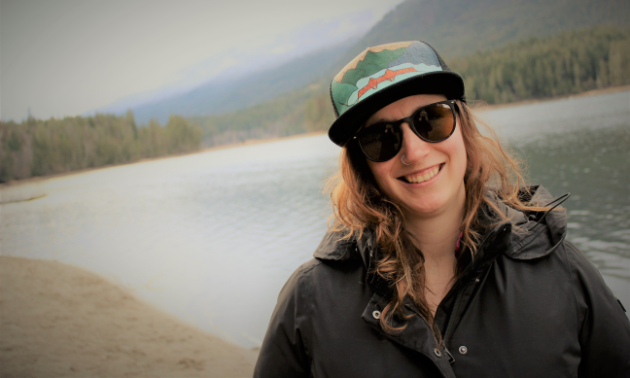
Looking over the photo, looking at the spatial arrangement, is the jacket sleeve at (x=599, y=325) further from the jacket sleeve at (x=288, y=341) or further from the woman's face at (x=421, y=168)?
the jacket sleeve at (x=288, y=341)

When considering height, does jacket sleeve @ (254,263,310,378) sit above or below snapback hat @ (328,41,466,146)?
below

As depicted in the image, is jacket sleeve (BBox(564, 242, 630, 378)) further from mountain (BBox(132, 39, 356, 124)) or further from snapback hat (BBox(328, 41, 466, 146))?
mountain (BBox(132, 39, 356, 124))

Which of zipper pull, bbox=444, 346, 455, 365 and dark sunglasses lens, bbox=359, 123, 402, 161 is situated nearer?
zipper pull, bbox=444, 346, 455, 365

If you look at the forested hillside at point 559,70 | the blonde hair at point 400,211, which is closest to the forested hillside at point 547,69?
the forested hillside at point 559,70

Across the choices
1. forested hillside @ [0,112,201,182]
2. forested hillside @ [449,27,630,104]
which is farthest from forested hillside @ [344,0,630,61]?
forested hillside @ [0,112,201,182]

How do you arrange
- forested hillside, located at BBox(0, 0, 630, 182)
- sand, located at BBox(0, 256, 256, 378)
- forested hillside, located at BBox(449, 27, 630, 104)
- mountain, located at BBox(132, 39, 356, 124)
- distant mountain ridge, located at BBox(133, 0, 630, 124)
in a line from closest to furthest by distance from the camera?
sand, located at BBox(0, 256, 256, 378)
forested hillside, located at BBox(0, 0, 630, 182)
forested hillside, located at BBox(449, 27, 630, 104)
mountain, located at BBox(132, 39, 356, 124)
distant mountain ridge, located at BBox(133, 0, 630, 124)

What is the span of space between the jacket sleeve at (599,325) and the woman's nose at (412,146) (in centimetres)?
60

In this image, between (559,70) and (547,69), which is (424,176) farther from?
(559,70)

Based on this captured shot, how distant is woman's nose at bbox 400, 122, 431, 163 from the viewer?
1.24 meters

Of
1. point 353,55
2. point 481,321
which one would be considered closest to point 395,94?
point 481,321

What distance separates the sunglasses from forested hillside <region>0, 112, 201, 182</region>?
196 inches

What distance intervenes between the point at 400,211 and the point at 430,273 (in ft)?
0.92

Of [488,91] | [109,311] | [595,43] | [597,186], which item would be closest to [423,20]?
[595,43]

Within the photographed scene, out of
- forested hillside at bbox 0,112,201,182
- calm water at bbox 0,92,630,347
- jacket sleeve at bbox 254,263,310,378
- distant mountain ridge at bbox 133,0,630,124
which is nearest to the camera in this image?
jacket sleeve at bbox 254,263,310,378
